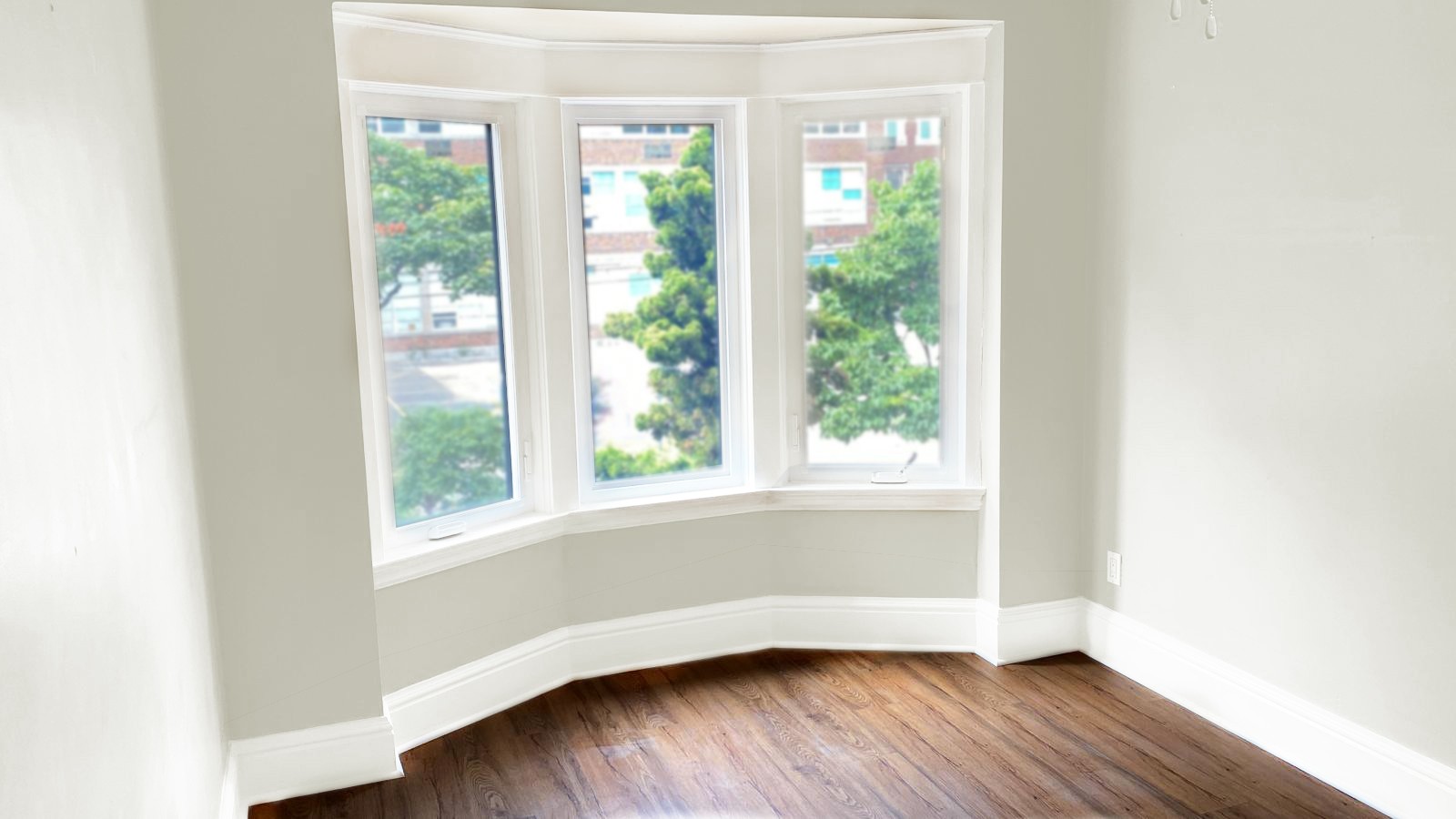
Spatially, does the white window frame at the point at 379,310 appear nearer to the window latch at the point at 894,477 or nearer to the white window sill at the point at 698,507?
the white window sill at the point at 698,507

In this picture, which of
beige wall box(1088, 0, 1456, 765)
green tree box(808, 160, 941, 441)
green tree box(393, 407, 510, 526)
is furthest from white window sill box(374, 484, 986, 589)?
beige wall box(1088, 0, 1456, 765)

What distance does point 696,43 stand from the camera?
3.68 metres

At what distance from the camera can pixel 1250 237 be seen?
10.0 ft

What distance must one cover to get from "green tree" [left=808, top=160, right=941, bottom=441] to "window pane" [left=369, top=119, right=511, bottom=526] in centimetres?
119

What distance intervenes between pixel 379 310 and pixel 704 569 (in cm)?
148

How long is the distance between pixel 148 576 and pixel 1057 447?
2.89 m

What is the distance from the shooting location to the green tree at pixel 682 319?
382 centimetres

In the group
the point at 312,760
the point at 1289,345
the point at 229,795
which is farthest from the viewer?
the point at 312,760

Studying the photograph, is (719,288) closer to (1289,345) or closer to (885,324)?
(885,324)

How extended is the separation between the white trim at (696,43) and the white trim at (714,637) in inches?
78.0

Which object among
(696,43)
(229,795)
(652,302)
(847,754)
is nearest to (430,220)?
(652,302)

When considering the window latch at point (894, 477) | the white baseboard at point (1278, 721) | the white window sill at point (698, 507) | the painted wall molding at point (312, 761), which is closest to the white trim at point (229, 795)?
the painted wall molding at point (312, 761)

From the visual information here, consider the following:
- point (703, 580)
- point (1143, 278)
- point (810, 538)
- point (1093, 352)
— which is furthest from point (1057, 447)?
point (703, 580)

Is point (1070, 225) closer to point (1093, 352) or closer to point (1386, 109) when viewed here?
point (1093, 352)
